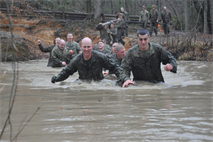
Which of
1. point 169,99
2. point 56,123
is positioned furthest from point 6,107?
point 169,99

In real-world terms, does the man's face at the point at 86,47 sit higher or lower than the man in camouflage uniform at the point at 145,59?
higher

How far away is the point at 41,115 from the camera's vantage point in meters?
3.67

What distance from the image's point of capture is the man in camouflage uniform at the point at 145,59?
6539 millimetres

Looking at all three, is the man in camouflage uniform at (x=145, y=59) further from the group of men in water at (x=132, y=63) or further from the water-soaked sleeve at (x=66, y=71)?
the water-soaked sleeve at (x=66, y=71)

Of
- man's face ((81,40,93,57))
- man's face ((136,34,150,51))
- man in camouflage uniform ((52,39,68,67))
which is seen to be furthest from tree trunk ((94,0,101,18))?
man's face ((136,34,150,51))

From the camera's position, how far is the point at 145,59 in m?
6.68

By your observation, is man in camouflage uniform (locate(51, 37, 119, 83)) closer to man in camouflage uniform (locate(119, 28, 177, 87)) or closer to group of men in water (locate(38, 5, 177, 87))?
group of men in water (locate(38, 5, 177, 87))

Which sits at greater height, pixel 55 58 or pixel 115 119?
pixel 55 58

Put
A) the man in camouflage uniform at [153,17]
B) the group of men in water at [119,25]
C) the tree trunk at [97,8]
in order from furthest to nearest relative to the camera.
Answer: the tree trunk at [97,8] → the man in camouflage uniform at [153,17] → the group of men in water at [119,25]

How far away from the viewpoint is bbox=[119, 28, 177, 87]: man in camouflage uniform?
6.54m

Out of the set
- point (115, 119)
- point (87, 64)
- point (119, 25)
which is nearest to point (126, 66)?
point (87, 64)

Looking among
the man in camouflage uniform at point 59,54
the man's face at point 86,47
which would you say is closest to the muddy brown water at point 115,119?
the man's face at point 86,47

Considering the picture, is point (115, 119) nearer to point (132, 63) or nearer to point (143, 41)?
point (143, 41)

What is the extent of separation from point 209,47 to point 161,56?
29.9 ft
